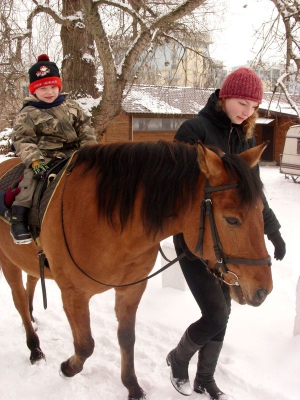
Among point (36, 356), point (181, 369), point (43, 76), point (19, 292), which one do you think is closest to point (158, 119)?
point (43, 76)

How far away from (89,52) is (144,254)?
17.4 ft

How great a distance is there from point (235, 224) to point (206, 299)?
0.71 meters

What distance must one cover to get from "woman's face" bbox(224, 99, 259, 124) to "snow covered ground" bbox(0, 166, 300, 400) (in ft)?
6.50

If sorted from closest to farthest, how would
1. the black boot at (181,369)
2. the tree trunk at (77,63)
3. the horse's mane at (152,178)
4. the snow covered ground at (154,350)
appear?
the horse's mane at (152,178)
the black boot at (181,369)
the snow covered ground at (154,350)
the tree trunk at (77,63)

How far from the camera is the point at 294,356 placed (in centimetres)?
294

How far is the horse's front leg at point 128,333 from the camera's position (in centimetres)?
259

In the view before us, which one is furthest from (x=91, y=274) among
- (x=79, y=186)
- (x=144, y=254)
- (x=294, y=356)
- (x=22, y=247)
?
(x=294, y=356)

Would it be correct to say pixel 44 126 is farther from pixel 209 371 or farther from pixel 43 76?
pixel 209 371

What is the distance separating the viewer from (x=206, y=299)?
222cm

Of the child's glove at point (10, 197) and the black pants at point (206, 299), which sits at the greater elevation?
the child's glove at point (10, 197)

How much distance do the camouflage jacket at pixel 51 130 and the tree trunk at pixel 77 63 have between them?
11.6 feet

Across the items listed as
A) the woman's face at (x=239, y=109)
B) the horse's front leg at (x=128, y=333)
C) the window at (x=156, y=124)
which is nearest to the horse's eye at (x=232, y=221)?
the woman's face at (x=239, y=109)

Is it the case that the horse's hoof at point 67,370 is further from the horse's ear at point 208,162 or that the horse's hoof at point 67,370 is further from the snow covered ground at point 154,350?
the horse's ear at point 208,162

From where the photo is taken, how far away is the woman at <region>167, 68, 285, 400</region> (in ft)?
7.23
